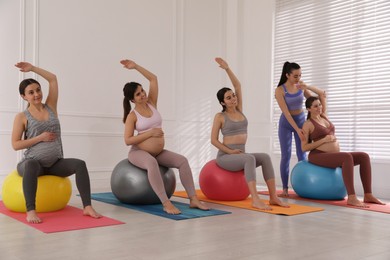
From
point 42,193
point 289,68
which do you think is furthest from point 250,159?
point 42,193

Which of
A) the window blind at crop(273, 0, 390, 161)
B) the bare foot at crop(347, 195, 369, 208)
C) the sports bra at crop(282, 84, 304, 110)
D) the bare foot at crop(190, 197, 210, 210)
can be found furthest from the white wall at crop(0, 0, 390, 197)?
the bare foot at crop(190, 197, 210, 210)

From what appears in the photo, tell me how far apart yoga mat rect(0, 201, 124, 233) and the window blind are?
314 cm

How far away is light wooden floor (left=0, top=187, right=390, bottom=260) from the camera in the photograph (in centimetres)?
213

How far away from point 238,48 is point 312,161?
2689 millimetres

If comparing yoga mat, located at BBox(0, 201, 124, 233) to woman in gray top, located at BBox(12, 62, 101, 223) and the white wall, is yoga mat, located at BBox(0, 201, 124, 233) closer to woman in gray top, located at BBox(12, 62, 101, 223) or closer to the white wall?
woman in gray top, located at BBox(12, 62, 101, 223)

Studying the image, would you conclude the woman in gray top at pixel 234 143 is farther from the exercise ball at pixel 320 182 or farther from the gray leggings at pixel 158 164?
the exercise ball at pixel 320 182

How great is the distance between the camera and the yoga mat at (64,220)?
2711mm

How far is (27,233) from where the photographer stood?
256cm

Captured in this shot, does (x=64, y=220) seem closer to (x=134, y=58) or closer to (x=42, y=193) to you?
(x=42, y=193)

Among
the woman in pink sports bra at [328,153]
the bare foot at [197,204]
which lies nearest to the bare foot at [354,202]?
the woman in pink sports bra at [328,153]

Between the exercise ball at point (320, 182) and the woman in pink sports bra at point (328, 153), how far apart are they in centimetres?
7

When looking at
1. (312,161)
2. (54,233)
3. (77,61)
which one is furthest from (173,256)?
(77,61)

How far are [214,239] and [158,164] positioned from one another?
1.26 metres

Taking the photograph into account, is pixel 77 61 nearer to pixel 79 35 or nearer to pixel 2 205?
pixel 79 35
